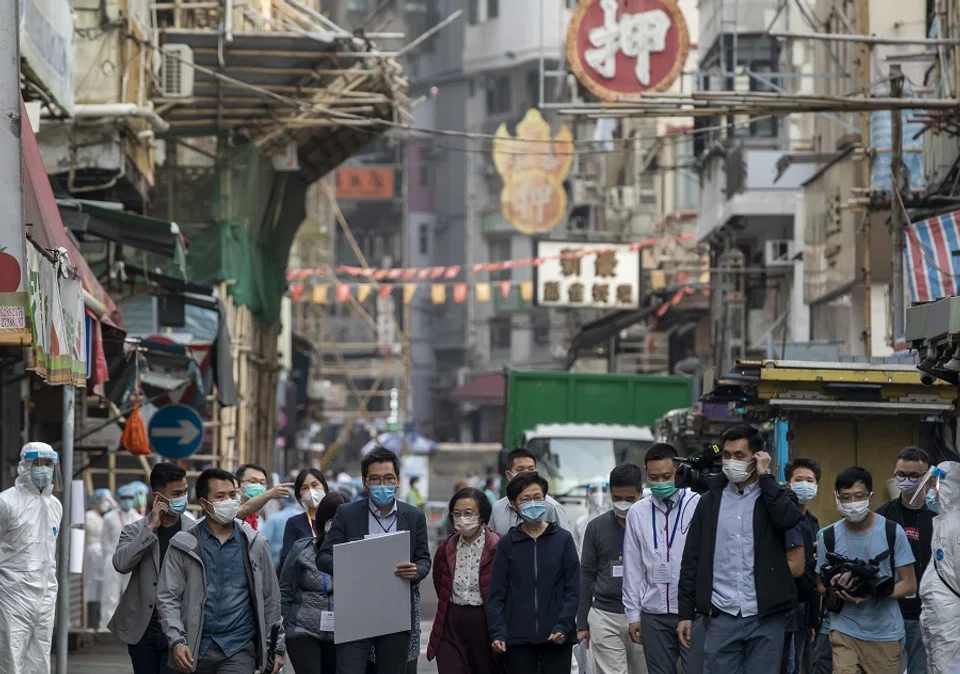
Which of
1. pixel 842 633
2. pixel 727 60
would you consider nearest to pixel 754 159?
pixel 727 60

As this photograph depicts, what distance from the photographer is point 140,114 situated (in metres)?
21.3

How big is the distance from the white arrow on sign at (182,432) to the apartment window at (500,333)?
73.4 m

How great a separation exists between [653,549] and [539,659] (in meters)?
0.93

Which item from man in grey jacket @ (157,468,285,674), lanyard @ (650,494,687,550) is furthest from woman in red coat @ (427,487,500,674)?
man in grey jacket @ (157,468,285,674)

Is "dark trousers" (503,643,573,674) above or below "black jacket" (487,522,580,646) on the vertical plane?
below

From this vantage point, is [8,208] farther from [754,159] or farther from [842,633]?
[754,159]

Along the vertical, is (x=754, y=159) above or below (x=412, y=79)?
below

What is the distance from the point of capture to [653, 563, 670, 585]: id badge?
449 inches

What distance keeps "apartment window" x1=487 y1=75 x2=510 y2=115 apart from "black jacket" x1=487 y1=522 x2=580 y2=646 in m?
86.9

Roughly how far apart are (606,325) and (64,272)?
112 ft

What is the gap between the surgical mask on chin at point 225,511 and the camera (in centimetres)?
1028

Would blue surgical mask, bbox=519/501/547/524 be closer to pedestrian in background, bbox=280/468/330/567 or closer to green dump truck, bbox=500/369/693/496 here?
pedestrian in background, bbox=280/468/330/567

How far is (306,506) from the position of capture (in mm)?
13141

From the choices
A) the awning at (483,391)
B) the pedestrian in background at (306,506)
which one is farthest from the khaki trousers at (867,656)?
the awning at (483,391)
